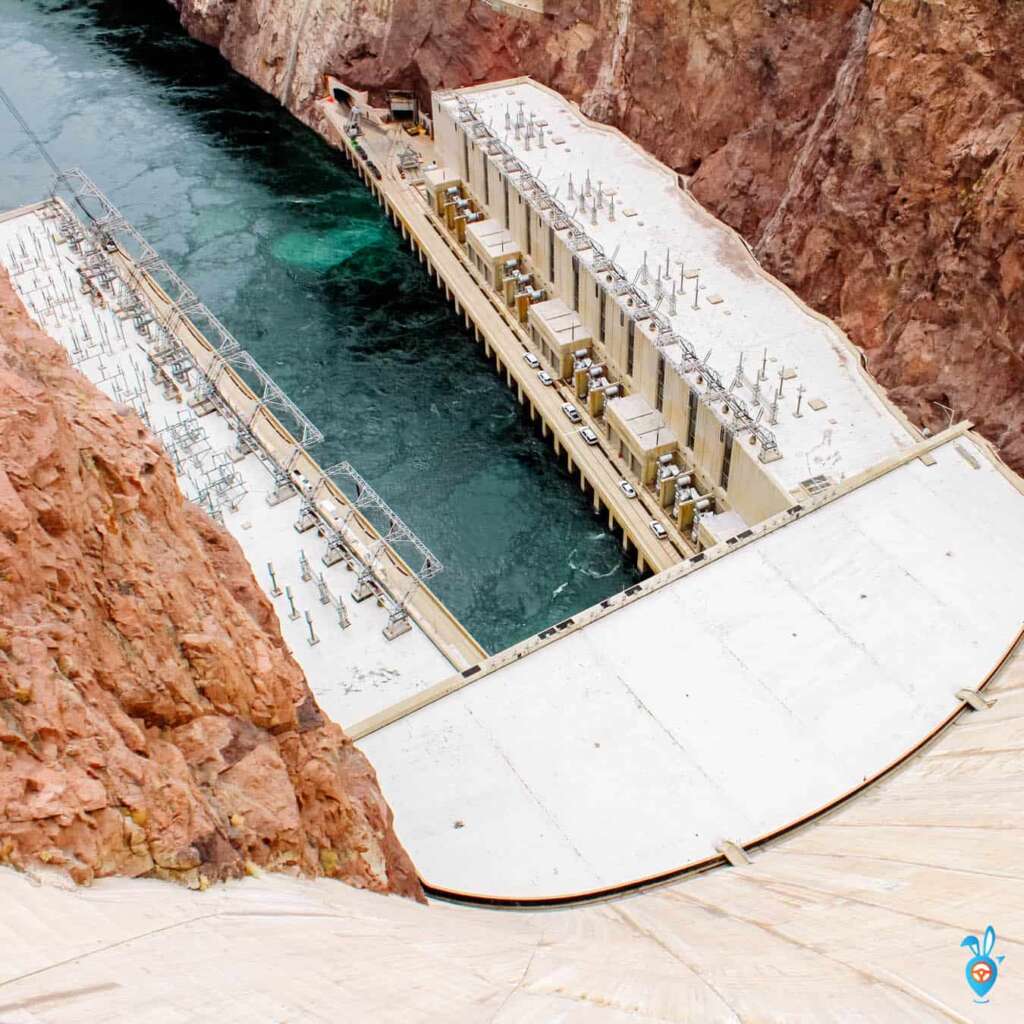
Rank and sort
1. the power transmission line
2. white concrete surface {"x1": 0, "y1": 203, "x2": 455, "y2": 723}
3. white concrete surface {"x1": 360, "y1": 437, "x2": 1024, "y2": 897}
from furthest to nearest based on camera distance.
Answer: the power transmission line, white concrete surface {"x1": 0, "y1": 203, "x2": 455, "y2": 723}, white concrete surface {"x1": 360, "y1": 437, "x2": 1024, "y2": 897}

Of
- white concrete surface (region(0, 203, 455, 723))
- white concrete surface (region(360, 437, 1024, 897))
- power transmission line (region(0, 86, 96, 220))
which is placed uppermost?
white concrete surface (region(360, 437, 1024, 897))

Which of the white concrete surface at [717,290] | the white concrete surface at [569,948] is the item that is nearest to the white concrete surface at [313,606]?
the white concrete surface at [569,948]

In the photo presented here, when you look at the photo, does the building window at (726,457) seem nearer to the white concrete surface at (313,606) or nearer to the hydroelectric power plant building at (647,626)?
the hydroelectric power plant building at (647,626)

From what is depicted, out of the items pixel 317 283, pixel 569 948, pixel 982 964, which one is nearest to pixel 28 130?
pixel 317 283

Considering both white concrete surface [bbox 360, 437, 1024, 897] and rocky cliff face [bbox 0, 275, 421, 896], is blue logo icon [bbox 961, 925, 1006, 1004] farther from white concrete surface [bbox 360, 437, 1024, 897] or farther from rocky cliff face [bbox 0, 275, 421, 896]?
white concrete surface [bbox 360, 437, 1024, 897]

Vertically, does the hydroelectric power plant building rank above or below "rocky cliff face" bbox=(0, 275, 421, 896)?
below

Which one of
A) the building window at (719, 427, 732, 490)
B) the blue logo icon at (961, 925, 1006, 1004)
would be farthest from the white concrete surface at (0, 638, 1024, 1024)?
the building window at (719, 427, 732, 490)

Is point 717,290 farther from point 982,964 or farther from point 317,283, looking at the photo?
point 982,964
